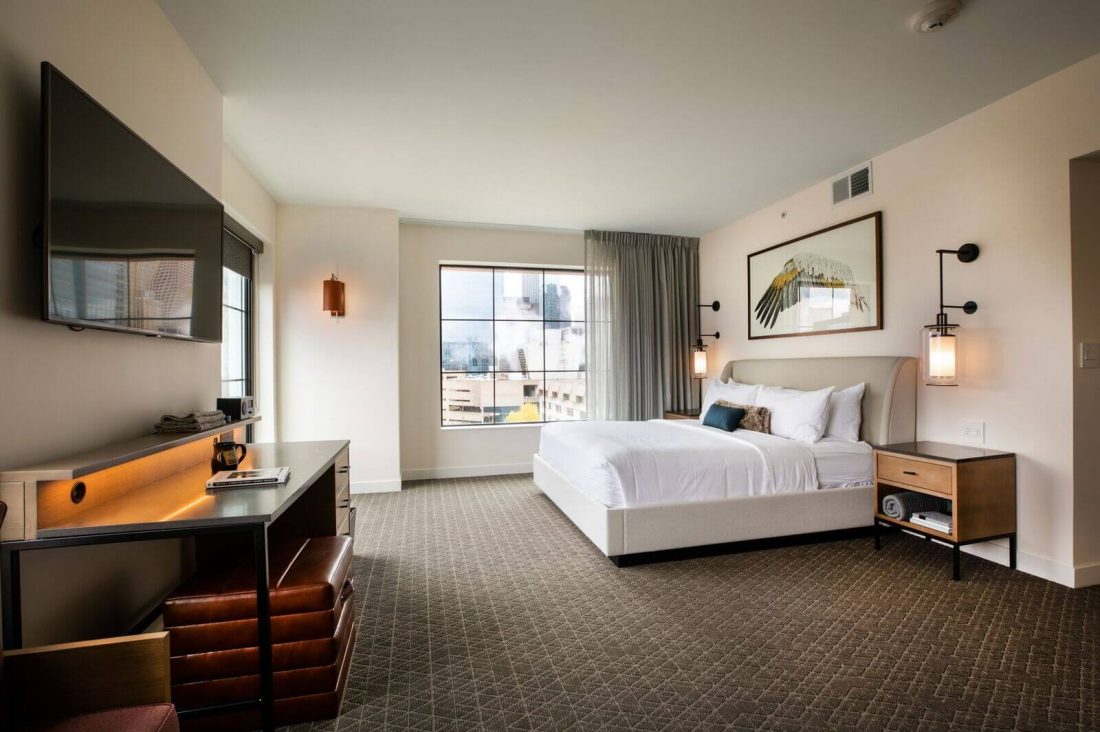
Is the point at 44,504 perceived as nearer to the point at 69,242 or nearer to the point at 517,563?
the point at 69,242

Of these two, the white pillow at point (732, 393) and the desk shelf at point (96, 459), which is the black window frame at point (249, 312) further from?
the white pillow at point (732, 393)

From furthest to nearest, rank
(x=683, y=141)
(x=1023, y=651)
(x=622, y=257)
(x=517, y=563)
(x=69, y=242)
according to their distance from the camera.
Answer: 1. (x=622, y=257)
2. (x=683, y=141)
3. (x=517, y=563)
4. (x=1023, y=651)
5. (x=69, y=242)

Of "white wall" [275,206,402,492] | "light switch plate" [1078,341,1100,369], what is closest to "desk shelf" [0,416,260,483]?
"white wall" [275,206,402,492]

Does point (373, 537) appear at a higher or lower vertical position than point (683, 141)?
lower

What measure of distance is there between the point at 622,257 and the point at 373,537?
386 centimetres

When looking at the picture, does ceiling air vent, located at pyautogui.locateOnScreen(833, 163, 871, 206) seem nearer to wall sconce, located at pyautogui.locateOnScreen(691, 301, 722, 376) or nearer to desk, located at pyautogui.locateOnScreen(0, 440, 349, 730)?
wall sconce, located at pyautogui.locateOnScreen(691, 301, 722, 376)

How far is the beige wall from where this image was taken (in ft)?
8.73

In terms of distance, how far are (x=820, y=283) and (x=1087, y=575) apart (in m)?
2.47

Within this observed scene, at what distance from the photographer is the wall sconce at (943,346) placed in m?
3.06

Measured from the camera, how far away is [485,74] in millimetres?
2652

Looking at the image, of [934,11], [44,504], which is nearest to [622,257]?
[934,11]

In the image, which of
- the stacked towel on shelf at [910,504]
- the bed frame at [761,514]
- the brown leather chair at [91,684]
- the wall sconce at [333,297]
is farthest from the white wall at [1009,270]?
the wall sconce at [333,297]

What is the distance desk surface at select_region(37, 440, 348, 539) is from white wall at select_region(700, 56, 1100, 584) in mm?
3706

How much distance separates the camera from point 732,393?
464cm
